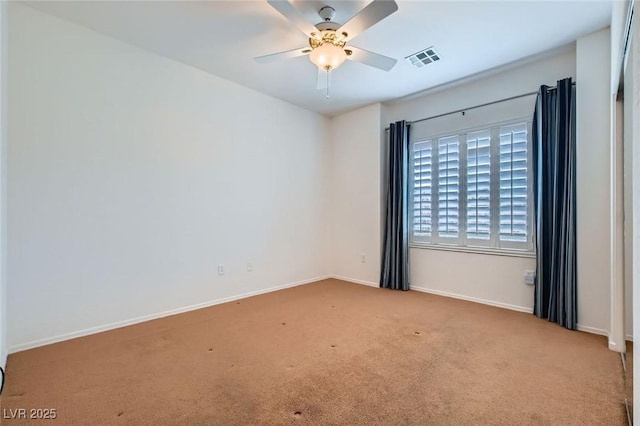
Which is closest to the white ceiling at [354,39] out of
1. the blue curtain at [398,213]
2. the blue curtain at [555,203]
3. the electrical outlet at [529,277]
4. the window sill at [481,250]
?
the blue curtain at [555,203]

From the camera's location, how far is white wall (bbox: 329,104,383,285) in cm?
461

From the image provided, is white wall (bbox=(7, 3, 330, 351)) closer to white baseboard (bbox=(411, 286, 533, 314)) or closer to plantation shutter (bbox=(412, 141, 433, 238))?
plantation shutter (bbox=(412, 141, 433, 238))

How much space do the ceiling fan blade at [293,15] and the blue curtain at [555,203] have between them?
8.05ft

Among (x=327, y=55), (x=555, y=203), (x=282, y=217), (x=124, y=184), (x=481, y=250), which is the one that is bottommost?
(x=481, y=250)

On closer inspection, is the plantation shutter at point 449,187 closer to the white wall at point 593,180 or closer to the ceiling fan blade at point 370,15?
the white wall at point 593,180

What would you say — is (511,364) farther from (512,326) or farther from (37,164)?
(37,164)

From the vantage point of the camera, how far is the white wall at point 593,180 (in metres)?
2.71

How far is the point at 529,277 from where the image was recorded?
3326mm

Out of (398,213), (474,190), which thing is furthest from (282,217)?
(474,190)

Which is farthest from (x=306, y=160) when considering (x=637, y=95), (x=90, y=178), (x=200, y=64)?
(x=637, y=95)

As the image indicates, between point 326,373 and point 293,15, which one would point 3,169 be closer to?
point 293,15

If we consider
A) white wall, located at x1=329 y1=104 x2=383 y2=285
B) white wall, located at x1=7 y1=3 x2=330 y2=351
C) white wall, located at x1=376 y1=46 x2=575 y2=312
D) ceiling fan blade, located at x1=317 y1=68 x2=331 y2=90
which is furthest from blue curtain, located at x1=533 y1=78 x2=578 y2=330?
white wall, located at x1=7 y1=3 x2=330 y2=351

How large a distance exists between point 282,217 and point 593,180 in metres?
3.51

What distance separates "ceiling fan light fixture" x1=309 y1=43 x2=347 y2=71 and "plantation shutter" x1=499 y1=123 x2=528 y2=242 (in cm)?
222
